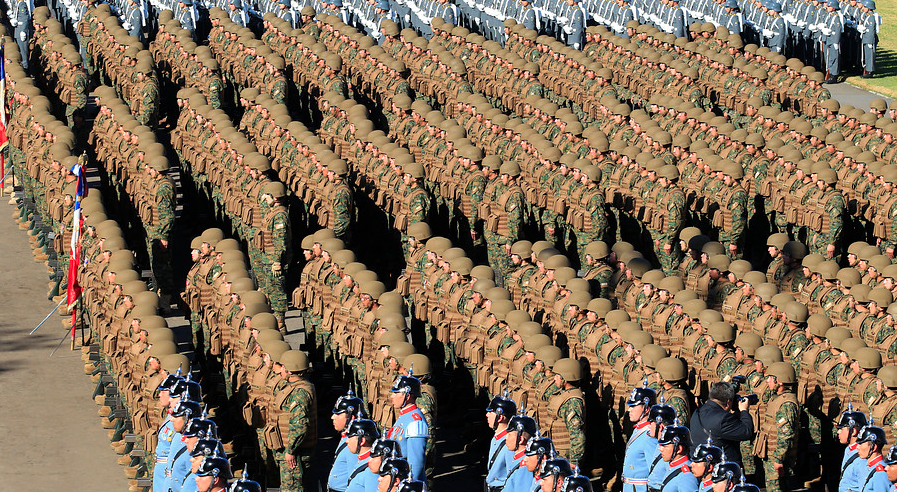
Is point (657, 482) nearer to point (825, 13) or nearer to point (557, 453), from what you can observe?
point (557, 453)

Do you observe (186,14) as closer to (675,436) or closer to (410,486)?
(675,436)

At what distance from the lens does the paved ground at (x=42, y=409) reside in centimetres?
1553

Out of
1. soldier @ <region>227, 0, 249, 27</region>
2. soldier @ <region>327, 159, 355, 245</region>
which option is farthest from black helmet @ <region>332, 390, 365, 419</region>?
soldier @ <region>227, 0, 249, 27</region>

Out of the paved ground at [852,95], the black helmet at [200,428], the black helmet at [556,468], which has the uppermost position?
the black helmet at [556,468]

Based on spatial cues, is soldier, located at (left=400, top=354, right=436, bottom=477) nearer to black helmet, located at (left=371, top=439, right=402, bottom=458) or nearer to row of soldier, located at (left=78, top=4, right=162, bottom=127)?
black helmet, located at (left=371, top=439, right=402, bottom=458)

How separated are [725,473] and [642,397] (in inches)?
77.3

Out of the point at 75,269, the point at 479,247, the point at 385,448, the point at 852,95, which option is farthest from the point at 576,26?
the point at 385,448

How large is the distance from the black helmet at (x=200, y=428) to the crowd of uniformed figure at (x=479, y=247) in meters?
0.02

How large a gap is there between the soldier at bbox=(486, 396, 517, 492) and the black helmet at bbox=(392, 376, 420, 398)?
73 cm

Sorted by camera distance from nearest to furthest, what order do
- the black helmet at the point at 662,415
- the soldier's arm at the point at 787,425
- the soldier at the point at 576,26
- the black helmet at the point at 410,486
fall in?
the black helmet at the point at 410,486
the black helmet at the point at 662,415
the soldier's arm at the point at 787,425
the soldier at the point at 576,26

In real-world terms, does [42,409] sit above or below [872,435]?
below

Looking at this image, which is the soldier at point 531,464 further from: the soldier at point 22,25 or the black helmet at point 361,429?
the soldier at point 22,25

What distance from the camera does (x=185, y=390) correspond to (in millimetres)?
13711

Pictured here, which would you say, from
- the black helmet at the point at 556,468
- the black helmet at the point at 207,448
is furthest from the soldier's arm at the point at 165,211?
the black helmet at the point at 556,468
